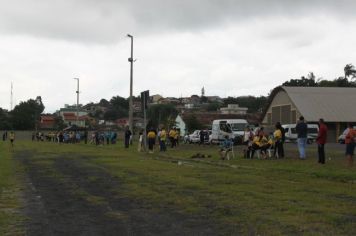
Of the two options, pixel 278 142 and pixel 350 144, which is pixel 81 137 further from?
pixel 350 144

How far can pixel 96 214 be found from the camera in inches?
404

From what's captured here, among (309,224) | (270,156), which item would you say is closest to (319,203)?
(309,224)

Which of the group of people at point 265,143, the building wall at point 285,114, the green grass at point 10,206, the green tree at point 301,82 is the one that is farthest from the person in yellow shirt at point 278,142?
the green tree at point 301,82

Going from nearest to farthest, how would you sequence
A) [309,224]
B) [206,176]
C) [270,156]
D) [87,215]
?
[309,224] < [87,215] < [206,176] < [270,156]

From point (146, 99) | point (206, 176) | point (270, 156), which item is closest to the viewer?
point (206, 176)

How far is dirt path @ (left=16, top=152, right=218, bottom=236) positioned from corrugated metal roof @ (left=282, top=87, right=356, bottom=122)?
61.8m

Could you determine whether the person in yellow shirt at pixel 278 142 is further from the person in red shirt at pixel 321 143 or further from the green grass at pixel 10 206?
the green grass at pixel 10 206

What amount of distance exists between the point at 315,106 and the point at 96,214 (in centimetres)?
6923

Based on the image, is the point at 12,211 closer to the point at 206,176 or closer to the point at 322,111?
the point at 206,176

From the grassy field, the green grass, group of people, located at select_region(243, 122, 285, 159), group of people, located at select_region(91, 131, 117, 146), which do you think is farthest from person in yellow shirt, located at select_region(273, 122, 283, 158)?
group of people, located at select_region(91, 131, 117, 146)

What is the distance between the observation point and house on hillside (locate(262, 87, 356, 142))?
74562mm

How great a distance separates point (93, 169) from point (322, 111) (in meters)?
58.6

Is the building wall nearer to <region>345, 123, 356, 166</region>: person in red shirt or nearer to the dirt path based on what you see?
<region>345, 123, 356, 166</region>: person in red shirt

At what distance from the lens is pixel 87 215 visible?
10.2 m
